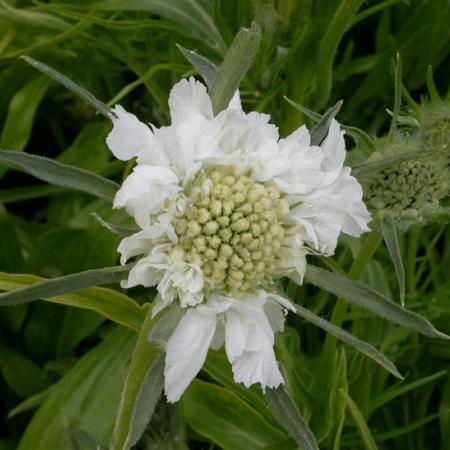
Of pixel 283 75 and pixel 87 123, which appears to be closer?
pixel 283 75

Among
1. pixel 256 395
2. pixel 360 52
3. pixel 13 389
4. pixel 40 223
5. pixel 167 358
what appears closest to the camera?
pixel 167 358

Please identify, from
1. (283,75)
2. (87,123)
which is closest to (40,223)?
(87,123)

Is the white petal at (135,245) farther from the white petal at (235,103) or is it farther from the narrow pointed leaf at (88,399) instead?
the narrow pointed leaf at (88,399)

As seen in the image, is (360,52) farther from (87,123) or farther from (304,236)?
(304,236)

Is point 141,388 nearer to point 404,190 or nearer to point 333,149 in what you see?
point 333,149

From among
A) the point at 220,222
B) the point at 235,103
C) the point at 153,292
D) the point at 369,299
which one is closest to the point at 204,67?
the point at 235,103

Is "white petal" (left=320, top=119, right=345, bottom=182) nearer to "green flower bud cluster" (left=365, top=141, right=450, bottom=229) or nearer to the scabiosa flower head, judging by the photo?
the scabiosa flower head
